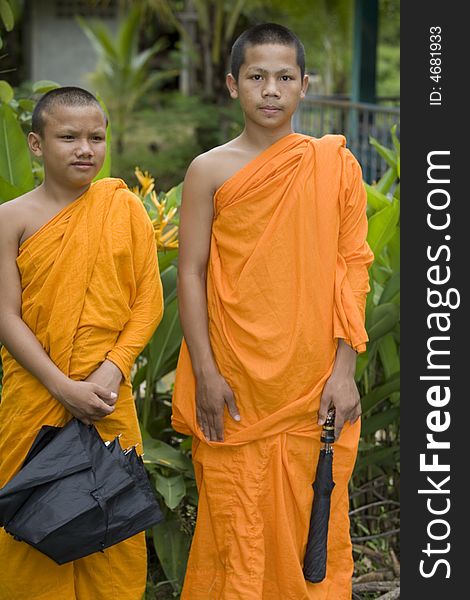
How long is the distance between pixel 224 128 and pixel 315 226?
13075mm

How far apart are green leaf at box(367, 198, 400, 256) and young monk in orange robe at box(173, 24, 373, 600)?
88cm

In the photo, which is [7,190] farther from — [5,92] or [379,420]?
[379,420]

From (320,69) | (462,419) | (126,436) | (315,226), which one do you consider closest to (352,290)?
(315,226)

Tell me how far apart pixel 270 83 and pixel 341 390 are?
2.81ft

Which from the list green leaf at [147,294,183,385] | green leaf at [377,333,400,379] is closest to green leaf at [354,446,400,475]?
green leaf at [377,333,400,379]

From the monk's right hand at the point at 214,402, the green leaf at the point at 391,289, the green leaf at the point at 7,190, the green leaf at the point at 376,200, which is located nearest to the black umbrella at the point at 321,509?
the monk's right hand at the point at 214,402

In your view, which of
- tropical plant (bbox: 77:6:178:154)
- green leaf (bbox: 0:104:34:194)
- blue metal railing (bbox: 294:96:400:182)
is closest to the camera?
green leaf (bbox: 0:104:34:194)

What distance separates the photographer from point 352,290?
2.85 metres

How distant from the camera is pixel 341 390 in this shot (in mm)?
2844

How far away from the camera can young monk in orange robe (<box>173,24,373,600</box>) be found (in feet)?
A: 9.16

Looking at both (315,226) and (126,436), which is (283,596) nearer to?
(126,436)

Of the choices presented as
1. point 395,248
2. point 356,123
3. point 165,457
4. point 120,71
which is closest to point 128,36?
point 120,71

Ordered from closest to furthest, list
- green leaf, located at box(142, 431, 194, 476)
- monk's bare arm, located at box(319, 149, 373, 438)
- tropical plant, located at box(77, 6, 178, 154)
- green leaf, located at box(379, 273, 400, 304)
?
1. monk's bare arm, located at box(319, 149, 373, 438)
2. green leaf, located at box(142, 431, 194, 476)
3. green leaf, located at box(379, 273, 400, 304)
4. tropical plant, located at box(77, 6, 178, 154)

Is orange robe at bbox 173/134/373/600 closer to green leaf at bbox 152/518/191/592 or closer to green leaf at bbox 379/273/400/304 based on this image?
green leaf at bbox 152/518/191/592
